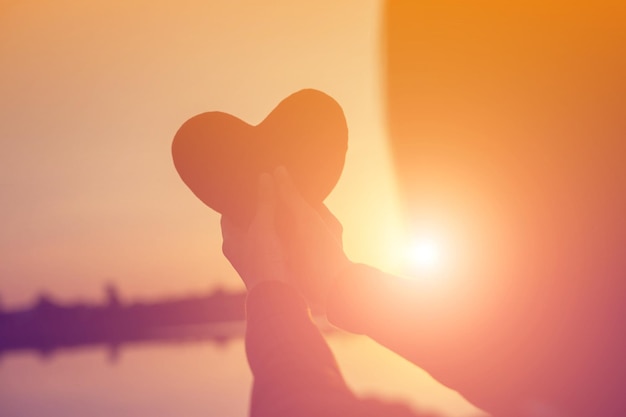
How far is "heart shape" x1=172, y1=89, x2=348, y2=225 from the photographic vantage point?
184 cm

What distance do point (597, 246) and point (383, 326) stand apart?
1.06ft

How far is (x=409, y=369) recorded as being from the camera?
3291 millimetres

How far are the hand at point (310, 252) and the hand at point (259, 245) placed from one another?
1.0 inches

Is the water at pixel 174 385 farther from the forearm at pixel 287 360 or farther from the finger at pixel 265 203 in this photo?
the forearm at pixel 287 360

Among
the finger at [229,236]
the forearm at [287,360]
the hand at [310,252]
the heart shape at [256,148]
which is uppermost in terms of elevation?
the heart shape at [256,148]

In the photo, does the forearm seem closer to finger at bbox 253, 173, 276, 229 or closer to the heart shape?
finger at bbox 253, 173, 276, 229

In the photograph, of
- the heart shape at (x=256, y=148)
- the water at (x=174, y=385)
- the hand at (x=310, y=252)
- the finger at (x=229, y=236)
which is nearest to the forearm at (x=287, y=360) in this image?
the hand at (x=310, y=252)

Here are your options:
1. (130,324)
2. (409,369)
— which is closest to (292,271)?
(409,369)

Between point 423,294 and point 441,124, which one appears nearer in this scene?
point 423,294

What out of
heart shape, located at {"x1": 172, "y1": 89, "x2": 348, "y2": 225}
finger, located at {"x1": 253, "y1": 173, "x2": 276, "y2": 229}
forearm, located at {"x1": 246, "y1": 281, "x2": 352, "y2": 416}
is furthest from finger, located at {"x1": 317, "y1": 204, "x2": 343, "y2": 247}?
forearm, located at {"x1": 246, "y1": 281, "x2": 352, "y2": 416}

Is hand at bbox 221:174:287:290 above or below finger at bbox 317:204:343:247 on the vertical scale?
below

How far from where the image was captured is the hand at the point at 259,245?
1.41 metres

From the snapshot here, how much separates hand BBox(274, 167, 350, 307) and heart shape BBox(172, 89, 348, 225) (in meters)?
0.25

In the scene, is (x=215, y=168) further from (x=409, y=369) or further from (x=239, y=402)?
(x=409, y=369)
